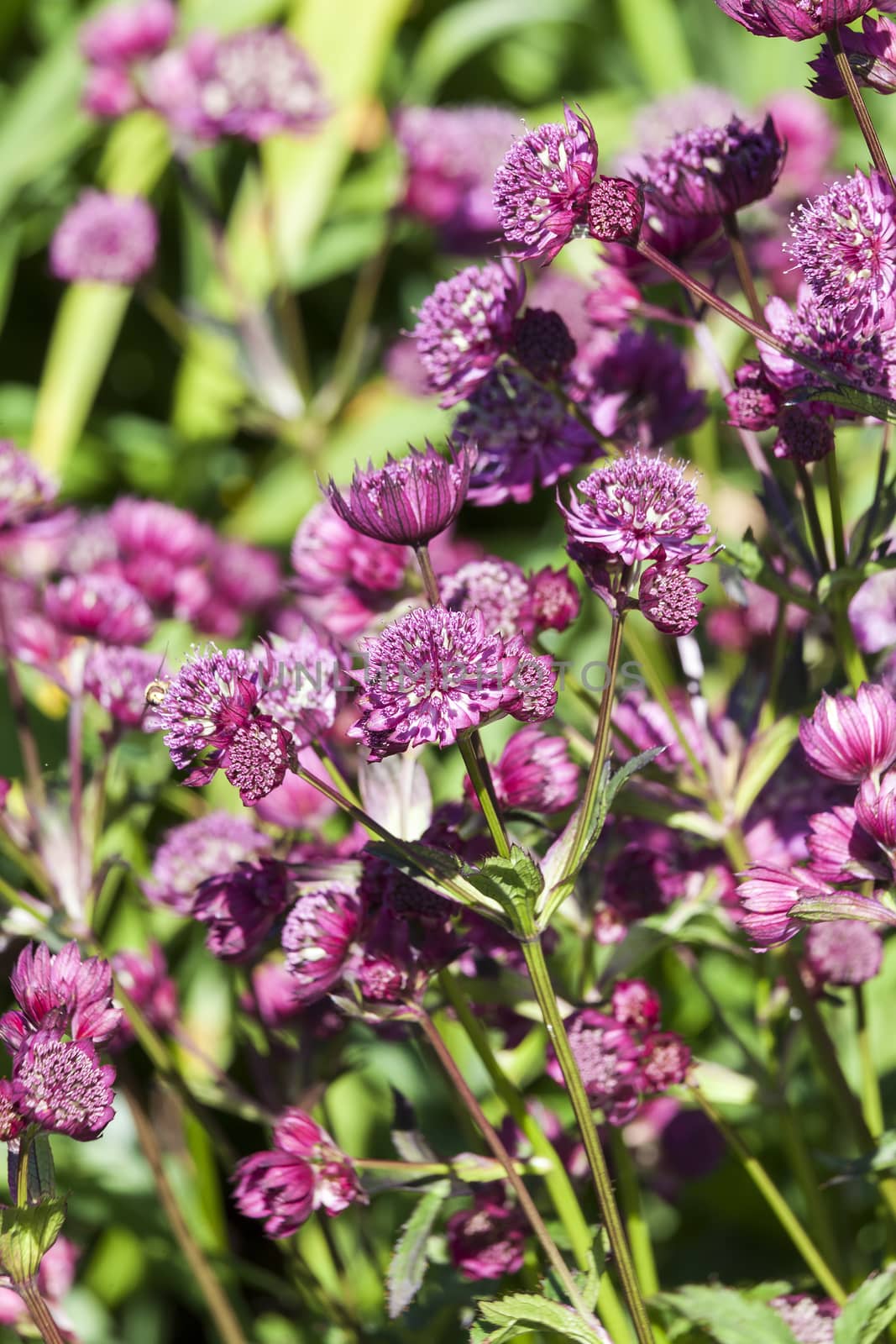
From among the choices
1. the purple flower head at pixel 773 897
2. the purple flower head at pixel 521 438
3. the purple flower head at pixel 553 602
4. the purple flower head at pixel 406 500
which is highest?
the purple flower head at pixel 406 500

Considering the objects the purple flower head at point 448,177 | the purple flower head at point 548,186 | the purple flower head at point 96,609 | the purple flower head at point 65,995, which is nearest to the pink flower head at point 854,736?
the purple flower head at point 548,186

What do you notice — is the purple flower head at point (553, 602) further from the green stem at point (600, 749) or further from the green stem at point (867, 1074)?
the green stem at point (867, 1074)

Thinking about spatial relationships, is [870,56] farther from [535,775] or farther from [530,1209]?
[530,1209]

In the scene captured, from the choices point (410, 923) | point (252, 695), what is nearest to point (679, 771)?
point (410, 923)

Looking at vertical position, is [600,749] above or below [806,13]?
below

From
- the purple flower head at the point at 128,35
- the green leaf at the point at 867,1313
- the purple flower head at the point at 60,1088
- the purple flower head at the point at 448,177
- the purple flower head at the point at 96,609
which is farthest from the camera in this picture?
the purple flower head at the point at 128,35

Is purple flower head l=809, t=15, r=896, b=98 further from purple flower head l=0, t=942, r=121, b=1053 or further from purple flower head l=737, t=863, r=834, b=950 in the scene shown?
purple flower head l=0, t=942, r=121, b=1053

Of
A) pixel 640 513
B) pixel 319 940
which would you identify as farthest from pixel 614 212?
pixel 319 940
